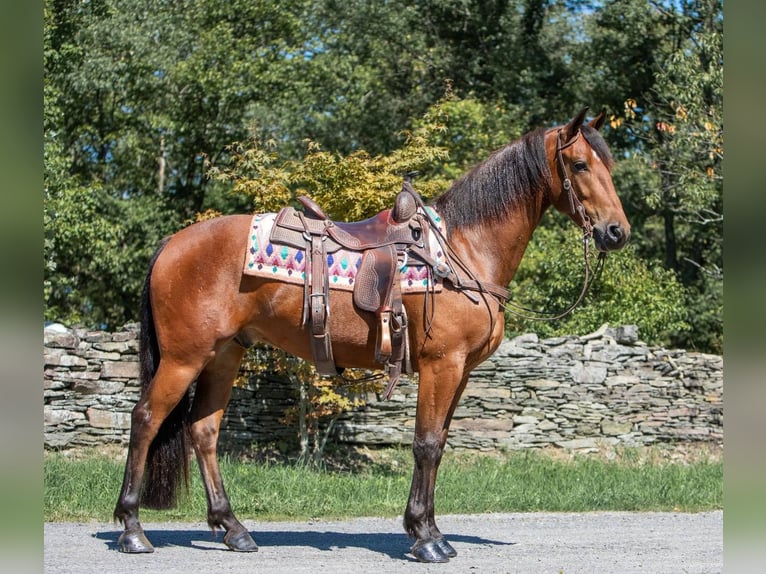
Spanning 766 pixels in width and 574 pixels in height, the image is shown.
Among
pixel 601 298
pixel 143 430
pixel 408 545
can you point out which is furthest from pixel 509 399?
pixel 143 430

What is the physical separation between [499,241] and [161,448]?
2.40 metres

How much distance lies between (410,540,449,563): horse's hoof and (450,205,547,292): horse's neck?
5.11 feet

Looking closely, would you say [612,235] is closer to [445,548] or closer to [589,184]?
[589,184]

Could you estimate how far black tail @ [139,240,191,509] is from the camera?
5.34m

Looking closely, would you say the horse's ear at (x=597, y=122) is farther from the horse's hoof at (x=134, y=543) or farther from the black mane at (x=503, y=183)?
the horse's hoof at (x=134, y=543)

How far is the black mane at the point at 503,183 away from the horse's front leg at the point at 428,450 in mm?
940

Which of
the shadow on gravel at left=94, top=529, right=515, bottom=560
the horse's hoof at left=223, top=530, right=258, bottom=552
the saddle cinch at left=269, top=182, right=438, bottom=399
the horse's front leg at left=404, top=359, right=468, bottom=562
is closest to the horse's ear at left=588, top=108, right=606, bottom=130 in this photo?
Answer: the saddle cinch at left=269, top=182, right=438, bottom=399

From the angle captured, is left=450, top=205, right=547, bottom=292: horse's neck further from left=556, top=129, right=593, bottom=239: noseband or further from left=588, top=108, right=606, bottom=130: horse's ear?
left=588, top=108, right=606, bottom=130: horse's ear

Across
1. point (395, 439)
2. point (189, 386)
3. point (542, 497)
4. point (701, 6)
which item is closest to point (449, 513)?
point (542, 497)

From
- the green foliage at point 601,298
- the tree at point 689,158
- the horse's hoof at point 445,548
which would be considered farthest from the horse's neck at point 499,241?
the tree at point 689,158

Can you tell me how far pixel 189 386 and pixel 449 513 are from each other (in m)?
2.81

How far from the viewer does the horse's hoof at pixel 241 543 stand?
5.25 m

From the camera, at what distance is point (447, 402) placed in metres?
5.04

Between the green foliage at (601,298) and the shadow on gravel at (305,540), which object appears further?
the green foliage at (601,298)
